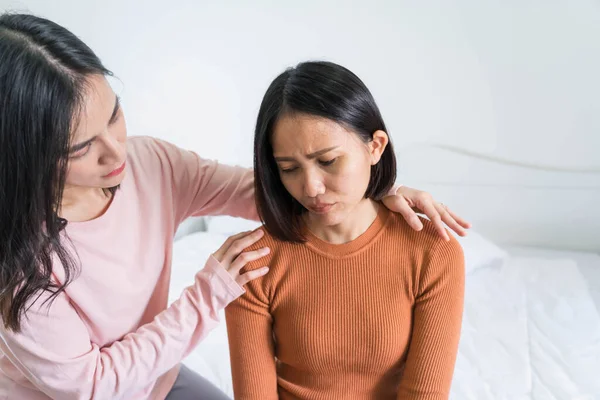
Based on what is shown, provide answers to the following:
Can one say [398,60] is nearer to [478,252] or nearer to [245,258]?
[478,252]

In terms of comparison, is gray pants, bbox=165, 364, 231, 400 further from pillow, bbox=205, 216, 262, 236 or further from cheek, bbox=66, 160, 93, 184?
pillow, bbox=205, 216, 262, 236

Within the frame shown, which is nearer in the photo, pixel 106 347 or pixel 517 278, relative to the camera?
pixel 106 347

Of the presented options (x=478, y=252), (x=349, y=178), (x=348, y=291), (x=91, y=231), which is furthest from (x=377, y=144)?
(x=478, y=252)

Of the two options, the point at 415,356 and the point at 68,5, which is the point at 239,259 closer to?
the point at 415,356

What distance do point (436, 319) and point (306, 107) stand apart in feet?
1.43

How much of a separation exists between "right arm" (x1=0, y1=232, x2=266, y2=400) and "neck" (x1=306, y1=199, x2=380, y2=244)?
4.6 inches

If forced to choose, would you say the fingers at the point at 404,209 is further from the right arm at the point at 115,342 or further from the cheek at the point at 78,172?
the cheek at the point at 78,172

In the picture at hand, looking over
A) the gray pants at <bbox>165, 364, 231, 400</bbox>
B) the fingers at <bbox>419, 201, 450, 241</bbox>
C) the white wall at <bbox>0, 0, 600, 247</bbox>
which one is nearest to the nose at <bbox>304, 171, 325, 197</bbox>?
the fingers at <bbox>419, 201, 450, 241</bbox>

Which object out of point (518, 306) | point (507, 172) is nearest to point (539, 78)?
point (507, 172)

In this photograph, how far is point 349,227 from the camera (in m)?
0.97

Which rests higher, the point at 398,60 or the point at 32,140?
the point at 398,60

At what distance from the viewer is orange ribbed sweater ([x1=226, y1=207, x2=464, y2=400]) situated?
37.2 inches

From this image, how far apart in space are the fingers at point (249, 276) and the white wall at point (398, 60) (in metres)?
1.17

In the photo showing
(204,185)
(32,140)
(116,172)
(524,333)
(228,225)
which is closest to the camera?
(32,140)
